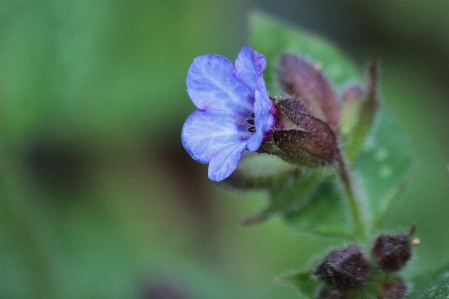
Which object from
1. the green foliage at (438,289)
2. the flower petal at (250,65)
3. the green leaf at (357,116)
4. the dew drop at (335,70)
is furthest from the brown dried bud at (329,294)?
the dew drop at (335,70)

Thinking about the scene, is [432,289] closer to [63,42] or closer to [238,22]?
[63,42]

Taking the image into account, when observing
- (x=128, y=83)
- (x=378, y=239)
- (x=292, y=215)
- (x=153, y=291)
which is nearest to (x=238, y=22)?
(x=128, y=83)

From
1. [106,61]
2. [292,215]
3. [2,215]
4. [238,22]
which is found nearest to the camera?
[292,215]

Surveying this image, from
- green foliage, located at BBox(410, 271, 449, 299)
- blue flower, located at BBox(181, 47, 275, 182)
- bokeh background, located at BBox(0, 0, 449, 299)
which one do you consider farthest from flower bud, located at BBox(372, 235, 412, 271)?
bokeh background, located at BBox(0, 0, 449, 299)

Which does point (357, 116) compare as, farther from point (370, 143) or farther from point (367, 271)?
point (367, 271)

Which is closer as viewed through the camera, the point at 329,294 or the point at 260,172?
the point at 329,294

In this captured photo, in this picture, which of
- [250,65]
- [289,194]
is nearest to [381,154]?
[289,194]

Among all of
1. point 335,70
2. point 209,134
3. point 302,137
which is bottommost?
point 209,134

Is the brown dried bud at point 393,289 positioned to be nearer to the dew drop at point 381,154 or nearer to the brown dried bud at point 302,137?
the brown dried bud at point 302,137
